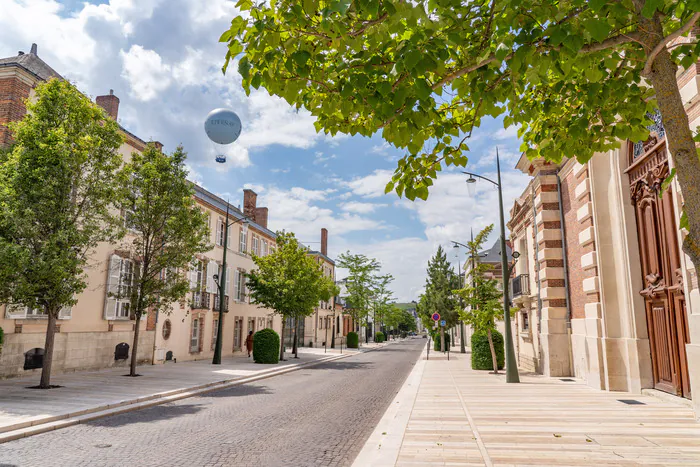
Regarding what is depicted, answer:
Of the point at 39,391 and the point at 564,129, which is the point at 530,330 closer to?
the point at 564,129

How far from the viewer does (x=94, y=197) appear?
13648mm

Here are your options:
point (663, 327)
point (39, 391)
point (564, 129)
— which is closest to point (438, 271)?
point (663, 327)

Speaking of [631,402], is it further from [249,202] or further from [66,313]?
[249,202]

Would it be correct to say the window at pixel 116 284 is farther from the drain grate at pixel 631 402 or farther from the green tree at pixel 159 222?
the drain grate at pixel 631 402

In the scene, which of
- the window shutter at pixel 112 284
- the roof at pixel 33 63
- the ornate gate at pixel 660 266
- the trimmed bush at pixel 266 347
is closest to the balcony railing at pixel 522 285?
the ornate gate at pixel 660 266

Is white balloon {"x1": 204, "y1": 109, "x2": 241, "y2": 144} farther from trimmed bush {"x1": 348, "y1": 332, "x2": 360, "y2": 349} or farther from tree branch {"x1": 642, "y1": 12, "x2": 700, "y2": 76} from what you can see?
trimmed bush {"x1": 348, "y1": 332, "x2": 360, "y2": 349}

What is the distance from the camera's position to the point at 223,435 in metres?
7.88

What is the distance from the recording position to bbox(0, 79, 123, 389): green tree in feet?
38.9

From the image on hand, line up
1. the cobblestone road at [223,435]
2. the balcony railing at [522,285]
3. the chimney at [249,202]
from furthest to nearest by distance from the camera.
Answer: the chimney at [249,202] < the balcony railing at [522,285] < the cobblestone road at [223,435]

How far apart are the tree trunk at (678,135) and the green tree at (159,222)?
1588 cm

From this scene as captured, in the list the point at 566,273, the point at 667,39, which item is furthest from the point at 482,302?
the point at 667,39

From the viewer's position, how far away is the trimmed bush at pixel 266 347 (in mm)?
23750

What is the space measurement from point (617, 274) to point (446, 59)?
37.9ft

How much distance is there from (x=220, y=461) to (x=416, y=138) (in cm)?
508
